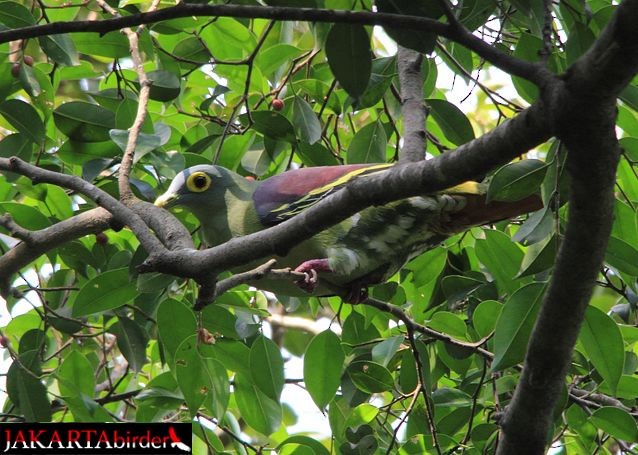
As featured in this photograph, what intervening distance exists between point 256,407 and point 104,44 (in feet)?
4.32

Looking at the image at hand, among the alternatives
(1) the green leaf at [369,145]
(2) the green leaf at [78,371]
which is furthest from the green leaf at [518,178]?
(2) the green leaf at [78,371]

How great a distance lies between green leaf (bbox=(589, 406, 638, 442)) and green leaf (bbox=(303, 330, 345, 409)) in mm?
742

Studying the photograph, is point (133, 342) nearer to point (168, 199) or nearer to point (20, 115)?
point (168, 199)

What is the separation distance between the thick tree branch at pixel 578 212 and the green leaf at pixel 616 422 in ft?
1.66

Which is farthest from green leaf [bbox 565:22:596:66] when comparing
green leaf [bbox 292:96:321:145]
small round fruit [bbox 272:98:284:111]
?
small round fruit [bbox 272:98:284:111]

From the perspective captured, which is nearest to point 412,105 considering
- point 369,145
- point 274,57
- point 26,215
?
point 369,145

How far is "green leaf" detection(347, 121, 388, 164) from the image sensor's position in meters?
2.95

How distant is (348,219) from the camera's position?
2807 millimetres

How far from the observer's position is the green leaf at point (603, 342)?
6.84 ft

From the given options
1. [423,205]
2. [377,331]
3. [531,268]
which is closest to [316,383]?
[377,331]

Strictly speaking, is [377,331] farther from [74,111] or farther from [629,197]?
[74,111]

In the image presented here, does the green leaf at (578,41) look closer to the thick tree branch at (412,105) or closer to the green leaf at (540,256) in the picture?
the green leaf at (540,256)

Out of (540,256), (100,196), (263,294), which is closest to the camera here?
(540,256)

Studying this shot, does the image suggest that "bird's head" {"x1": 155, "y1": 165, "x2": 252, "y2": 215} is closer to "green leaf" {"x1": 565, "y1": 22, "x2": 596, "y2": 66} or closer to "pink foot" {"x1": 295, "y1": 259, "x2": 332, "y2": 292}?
"pink foot" {"x1": 295, "y1": 259, "x2": 332, "y2": 292}
